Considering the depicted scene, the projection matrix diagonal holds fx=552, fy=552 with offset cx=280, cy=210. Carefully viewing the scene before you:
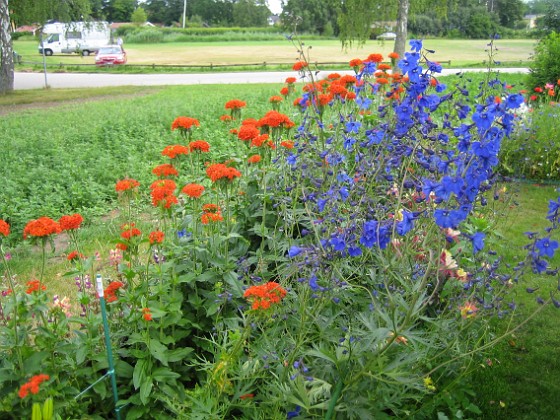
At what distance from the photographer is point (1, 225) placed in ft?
7.22

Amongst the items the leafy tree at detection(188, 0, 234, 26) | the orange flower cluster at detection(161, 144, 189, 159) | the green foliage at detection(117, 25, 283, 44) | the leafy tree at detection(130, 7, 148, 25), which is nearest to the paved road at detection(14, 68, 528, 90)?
the orange flower cluster at detection(161, 144, 189, 159)

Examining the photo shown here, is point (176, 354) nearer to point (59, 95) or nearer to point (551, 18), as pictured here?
point (59, 95)

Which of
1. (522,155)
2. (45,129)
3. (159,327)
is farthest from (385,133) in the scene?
(45,129)

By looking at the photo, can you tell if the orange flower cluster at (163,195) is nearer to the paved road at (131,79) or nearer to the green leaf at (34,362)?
the green leaf at (34,362)

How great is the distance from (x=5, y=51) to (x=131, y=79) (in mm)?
5287

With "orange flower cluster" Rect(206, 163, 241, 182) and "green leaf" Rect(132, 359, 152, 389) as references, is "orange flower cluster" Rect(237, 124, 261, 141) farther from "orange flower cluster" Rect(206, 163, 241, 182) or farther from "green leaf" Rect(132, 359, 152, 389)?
"green leaf" Rect(132, 359, 152, 389)

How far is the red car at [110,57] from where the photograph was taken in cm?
2555

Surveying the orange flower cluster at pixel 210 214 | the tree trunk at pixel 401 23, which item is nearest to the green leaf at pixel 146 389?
the orange flower cluster at pixel 210 214

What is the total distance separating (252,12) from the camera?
Answer: 215ft

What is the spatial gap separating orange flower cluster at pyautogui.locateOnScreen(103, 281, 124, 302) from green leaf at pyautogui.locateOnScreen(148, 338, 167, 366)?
264 mm

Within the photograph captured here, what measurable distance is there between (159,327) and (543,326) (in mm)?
2497

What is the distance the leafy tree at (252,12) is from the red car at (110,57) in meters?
41.7

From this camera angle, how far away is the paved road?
18.4m

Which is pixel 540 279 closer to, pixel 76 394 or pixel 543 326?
pixel 543 326
